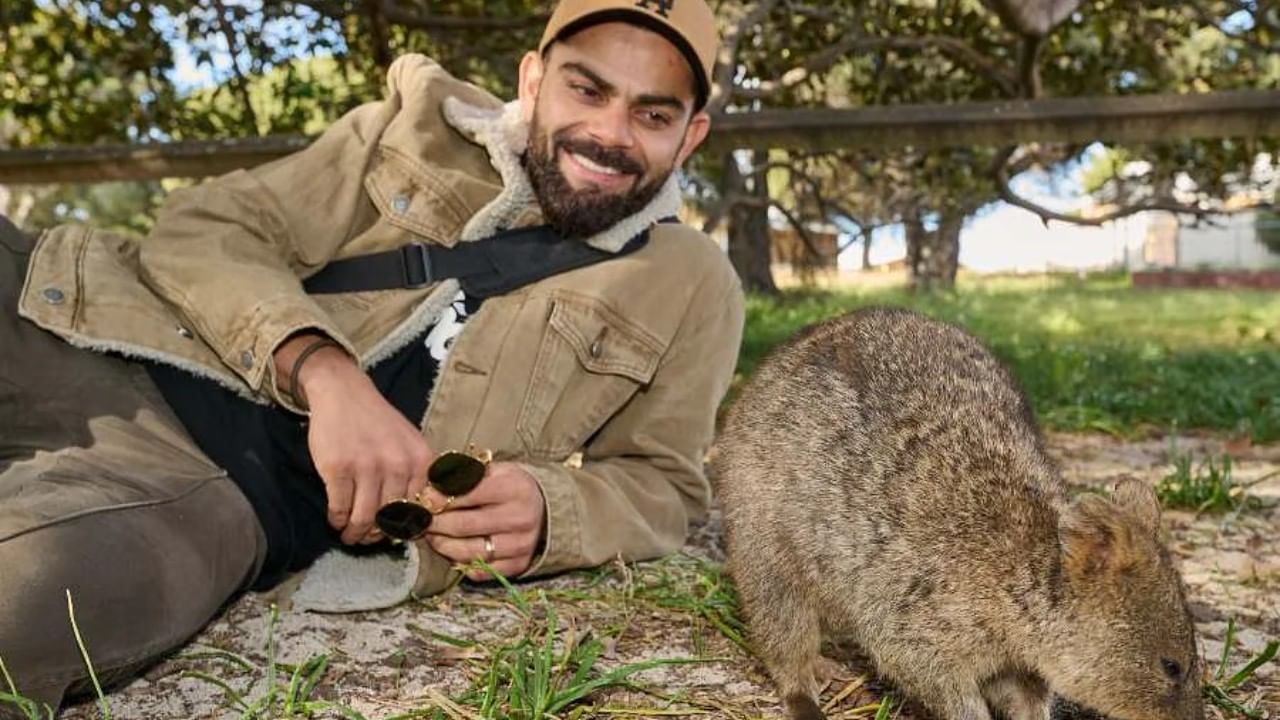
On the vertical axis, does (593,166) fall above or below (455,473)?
above

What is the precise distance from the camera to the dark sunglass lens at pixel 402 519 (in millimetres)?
2979

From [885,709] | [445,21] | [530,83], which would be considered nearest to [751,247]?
[445,21]

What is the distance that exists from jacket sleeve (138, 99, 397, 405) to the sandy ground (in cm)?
62

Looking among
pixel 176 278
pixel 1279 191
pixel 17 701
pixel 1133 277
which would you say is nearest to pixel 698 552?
pixel 176 278

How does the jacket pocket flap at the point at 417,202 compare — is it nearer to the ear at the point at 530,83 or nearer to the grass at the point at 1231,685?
the ear at the point at 530,83

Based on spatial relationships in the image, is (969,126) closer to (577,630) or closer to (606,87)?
(606,87)

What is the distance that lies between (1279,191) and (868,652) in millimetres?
8992

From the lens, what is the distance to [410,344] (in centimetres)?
347

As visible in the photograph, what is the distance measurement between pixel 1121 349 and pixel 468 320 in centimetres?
725

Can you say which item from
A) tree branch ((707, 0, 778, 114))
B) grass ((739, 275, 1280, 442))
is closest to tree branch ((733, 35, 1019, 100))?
tree branch ((707, 0, 778, 114))

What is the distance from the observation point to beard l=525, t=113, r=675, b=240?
3.35 m

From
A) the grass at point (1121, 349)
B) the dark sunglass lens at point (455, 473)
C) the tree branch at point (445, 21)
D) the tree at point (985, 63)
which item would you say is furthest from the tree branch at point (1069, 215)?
the dark sunglass lens at point (455, 473)

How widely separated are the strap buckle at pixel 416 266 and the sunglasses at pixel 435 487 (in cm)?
60

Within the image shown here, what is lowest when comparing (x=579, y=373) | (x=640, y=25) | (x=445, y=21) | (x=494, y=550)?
(x=494, y=550)
